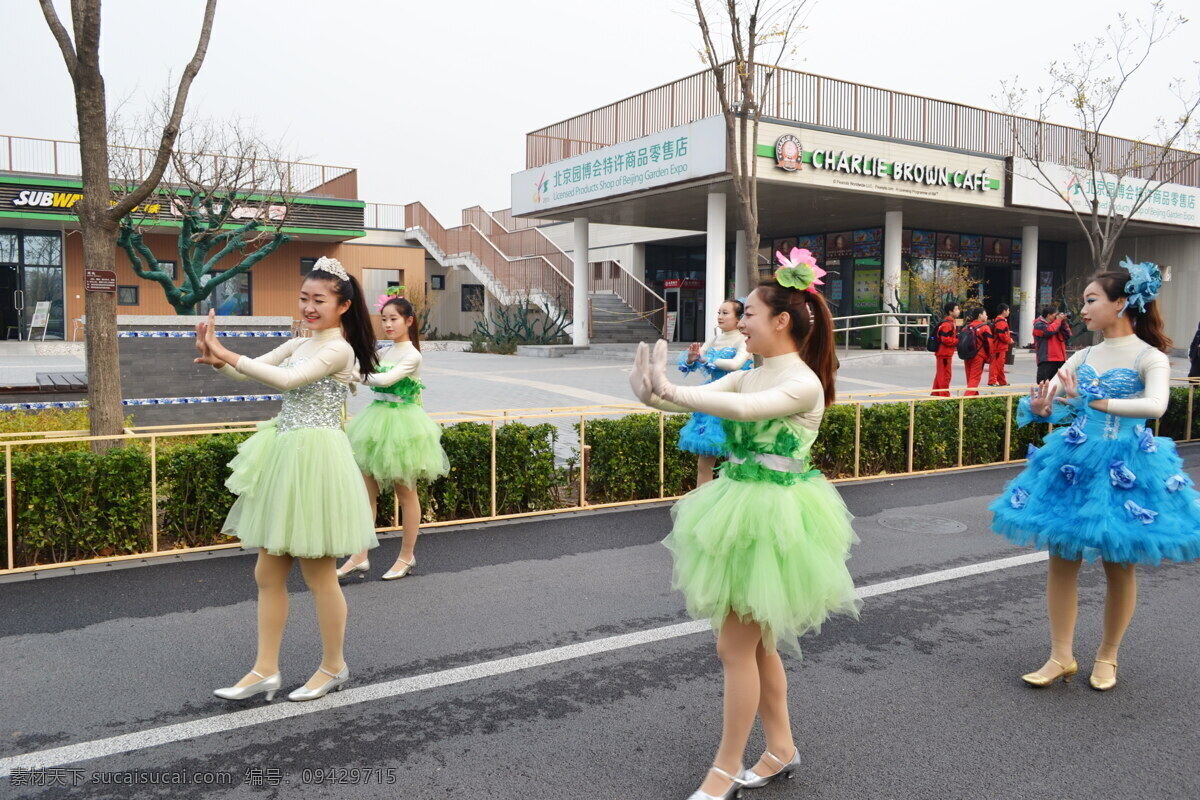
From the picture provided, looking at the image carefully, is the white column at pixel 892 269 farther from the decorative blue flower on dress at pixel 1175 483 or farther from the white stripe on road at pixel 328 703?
the white stripe on road at pixel 328 703

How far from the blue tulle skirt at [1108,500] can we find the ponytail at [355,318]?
3.06m

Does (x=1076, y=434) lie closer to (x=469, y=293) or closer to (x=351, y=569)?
(x=351, y=569)

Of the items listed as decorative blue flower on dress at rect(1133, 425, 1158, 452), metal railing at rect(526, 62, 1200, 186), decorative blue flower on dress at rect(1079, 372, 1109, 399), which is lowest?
decorative blue flower on dress at rect(1133, 425, 1158, 452)

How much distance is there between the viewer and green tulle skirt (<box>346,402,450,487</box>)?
19.7 feet

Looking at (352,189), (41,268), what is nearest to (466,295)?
(352,189)

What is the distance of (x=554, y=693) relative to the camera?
4160mm

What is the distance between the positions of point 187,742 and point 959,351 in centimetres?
1399

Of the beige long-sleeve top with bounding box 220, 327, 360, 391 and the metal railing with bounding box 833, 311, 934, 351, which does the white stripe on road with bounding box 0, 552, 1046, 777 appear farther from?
the metal railing with bounding box 833, 311, 934, 351

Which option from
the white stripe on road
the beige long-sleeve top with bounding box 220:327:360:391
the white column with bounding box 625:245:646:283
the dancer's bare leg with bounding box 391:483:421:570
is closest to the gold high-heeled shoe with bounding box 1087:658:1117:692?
the white stripe on road

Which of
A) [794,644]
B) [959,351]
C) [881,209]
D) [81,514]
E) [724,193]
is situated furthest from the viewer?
[881,209]

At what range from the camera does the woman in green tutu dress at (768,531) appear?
309 cm

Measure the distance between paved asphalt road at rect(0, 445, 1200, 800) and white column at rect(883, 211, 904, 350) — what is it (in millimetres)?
20540

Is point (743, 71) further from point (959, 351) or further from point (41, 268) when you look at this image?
point (41, 268)

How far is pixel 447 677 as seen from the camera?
4.31m
